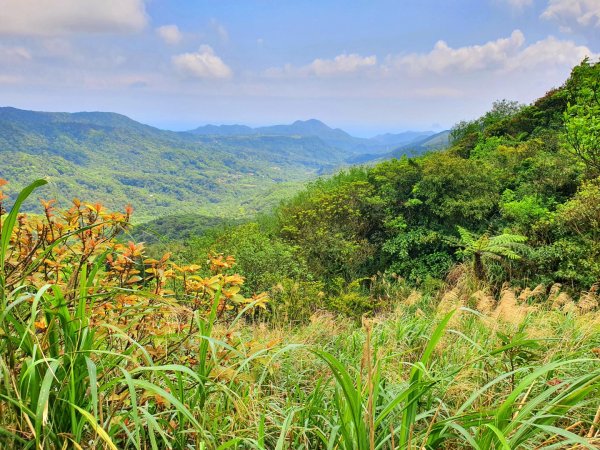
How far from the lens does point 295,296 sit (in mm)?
6270

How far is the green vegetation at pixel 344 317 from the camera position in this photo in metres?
1.11

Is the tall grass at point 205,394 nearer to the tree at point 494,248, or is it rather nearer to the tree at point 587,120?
the tree at point 587,120

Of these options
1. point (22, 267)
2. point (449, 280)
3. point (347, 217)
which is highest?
point (22, 267)

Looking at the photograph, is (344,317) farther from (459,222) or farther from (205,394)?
(459,222)

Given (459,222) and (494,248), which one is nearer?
(494,248)

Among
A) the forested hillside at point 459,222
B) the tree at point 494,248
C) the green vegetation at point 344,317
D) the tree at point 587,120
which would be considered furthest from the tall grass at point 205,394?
the forested hillside at point 459,222

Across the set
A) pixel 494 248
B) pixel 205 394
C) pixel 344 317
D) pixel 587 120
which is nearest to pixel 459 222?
pixel 494 248

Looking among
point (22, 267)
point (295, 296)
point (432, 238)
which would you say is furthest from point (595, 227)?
point (22, 267)

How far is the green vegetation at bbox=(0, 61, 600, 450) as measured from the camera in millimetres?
1114

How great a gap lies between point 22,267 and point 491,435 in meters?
1.68

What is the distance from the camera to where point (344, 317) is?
4.99 m

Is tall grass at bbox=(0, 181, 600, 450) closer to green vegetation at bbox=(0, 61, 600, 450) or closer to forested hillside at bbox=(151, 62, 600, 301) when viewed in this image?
green vegetation at bbox=(0, 61, 600, 450)

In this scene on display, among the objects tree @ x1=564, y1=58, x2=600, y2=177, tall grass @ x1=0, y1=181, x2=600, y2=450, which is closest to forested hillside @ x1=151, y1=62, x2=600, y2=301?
tree @ x1=564, y1=58, x2=600, y2=177

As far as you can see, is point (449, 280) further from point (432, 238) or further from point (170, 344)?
point (170, 344)
